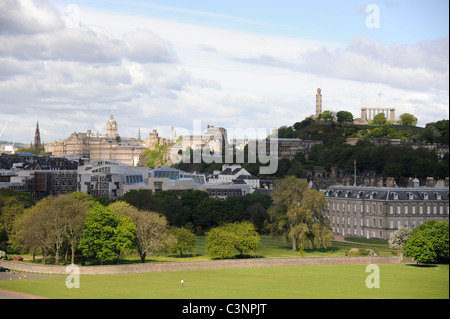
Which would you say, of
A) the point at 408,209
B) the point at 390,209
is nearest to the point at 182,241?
the point at 390,209

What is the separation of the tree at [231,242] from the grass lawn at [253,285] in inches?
284

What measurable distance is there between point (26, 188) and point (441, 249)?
108882 mm

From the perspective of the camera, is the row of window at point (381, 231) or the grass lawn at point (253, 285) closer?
the grass lawn at point (253, 285)

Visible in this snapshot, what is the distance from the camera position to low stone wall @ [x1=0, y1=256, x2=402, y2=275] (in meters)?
73.9

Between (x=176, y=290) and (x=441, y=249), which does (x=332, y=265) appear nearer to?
(x=441, y=249)

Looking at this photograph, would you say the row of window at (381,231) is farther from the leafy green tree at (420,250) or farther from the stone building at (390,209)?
the leafy green tree at (420,250)

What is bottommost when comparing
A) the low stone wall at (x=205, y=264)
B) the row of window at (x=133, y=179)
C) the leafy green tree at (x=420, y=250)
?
the low stone wall at (x=205, y=264)

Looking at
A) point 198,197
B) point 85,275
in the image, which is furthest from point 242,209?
point 85,275

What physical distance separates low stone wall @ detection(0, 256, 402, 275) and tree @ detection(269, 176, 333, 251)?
1231 centimetres

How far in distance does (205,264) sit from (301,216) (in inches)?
939

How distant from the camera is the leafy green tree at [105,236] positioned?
79438mm

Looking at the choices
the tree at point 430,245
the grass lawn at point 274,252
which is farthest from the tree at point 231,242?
the tree at point 430,245

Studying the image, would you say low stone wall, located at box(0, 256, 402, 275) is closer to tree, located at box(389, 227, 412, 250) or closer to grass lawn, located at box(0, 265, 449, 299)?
grass lawn, located at box(0, 265, 449, 299)
